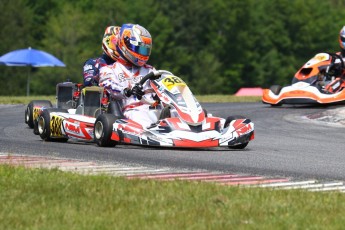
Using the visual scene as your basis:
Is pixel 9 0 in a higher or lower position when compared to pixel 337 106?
lower

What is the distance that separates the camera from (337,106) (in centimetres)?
2244

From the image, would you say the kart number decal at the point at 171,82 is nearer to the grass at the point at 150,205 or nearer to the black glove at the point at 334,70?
the grass at the point at 150,205

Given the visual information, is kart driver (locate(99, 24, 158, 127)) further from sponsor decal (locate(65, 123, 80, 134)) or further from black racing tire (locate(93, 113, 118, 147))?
sponsor decal (locate(65, 123, 80, 134))

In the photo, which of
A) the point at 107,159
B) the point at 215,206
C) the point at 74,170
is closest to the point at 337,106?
the point at 107,159

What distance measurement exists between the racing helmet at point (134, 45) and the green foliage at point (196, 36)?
64776mm

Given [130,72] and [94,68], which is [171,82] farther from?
[94,68]

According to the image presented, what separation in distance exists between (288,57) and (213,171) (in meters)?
78.9

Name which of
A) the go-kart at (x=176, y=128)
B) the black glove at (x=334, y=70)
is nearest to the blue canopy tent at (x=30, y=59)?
the black glove at (x=334, y=70)

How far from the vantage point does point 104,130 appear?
42.5 feet

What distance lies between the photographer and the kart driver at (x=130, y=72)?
1366 cm

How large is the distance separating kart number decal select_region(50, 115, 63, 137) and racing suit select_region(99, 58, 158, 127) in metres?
0.72

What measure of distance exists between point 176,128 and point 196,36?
77.4 meters

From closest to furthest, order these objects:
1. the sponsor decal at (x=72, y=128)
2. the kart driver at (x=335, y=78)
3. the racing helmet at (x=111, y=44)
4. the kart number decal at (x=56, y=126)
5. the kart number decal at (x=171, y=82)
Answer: the kart number decal at (x=171, y=82)
the sponsor decal at (x=72, y=128)
the kart number decal at (x=56, y=126)
the racing helmet at (x=111, y=44)
the kart driver at (x=335, y=78)

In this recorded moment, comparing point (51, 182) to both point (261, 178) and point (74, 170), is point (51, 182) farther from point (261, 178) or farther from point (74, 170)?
point (261, 178)
